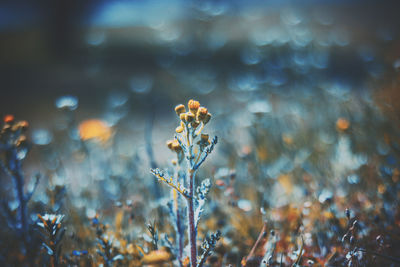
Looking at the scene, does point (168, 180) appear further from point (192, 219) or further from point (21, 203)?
point (21, 203)

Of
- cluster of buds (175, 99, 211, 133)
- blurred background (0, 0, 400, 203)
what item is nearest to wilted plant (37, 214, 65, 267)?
cluster of buds (175, 99, 211, 133)

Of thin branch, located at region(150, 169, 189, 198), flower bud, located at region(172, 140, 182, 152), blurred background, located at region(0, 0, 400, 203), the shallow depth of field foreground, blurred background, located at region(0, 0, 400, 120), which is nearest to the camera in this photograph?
thin branch, located at region(150, 169, 189, 198)

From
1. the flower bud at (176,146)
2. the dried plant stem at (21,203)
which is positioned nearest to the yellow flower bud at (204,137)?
the flower bud at (176,146)

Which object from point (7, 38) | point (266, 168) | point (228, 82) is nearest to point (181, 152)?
point (266, 168)

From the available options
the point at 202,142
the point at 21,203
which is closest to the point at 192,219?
the point at 202,142

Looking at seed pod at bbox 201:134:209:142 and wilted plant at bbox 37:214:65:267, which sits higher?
seed pod at bbox 201:134:209:142

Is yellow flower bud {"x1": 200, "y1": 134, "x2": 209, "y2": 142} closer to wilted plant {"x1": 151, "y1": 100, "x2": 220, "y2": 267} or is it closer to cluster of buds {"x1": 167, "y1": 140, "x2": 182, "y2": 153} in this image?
wilted plant {"x1": 151, "y1": 100, "x2": 220, "y2": 267}

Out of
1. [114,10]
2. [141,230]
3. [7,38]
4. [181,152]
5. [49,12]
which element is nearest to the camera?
[181,152]

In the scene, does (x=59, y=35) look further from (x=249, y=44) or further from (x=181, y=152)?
(x=181, y=152)
